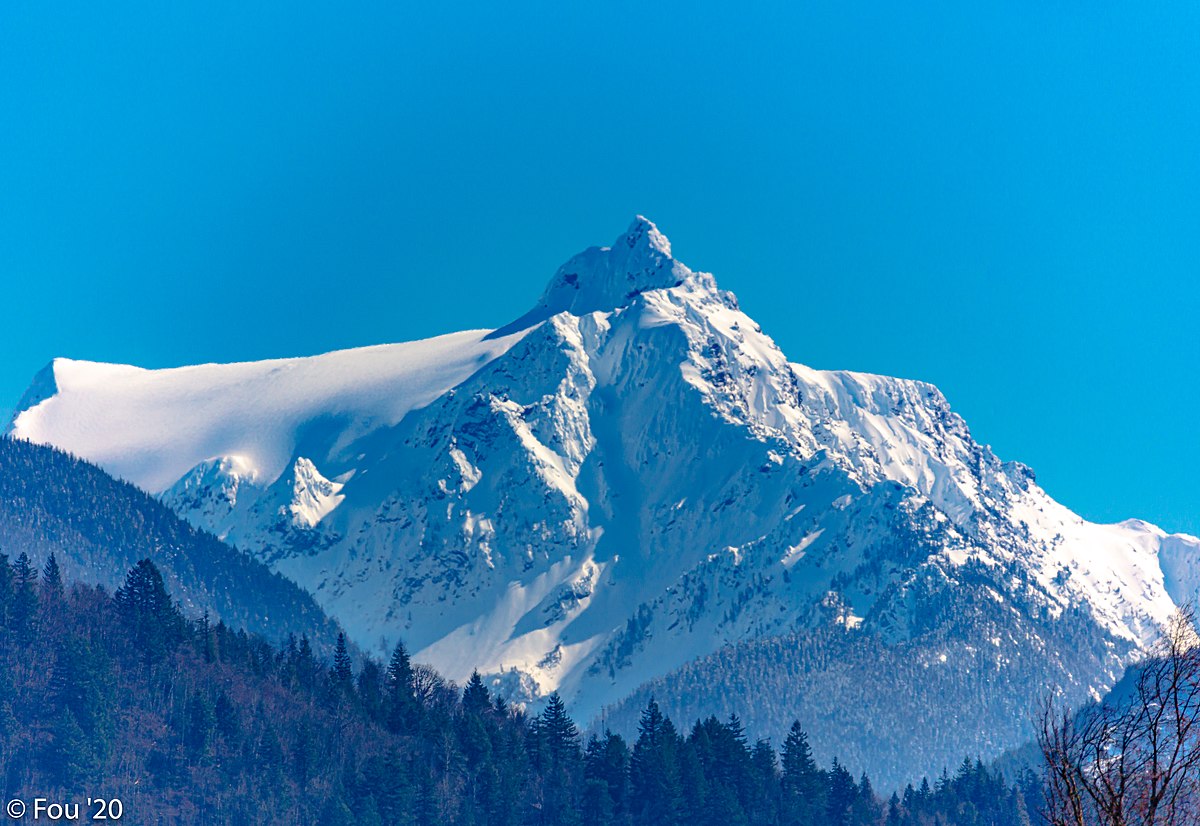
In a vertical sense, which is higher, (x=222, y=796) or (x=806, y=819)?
(x=222, y=796)

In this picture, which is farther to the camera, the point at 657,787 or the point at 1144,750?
the point at 657,787

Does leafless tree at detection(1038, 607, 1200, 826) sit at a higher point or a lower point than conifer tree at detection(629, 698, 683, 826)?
lower

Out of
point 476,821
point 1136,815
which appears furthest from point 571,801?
point 1136,815

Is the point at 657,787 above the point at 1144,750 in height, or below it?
above

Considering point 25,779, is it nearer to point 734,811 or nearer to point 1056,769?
point 734,811

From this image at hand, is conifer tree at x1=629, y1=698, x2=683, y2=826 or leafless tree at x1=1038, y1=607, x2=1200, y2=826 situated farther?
conifer tree at x1=629, y1=698, x2=683, y2=826

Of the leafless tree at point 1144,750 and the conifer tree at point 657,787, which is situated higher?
the conifer tree at point 657,787

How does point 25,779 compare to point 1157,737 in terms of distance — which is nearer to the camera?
point 1157,737

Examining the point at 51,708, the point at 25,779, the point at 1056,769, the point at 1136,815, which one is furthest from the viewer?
the point at 51,708

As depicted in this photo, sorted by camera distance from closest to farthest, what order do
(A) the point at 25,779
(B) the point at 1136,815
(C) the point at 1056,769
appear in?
(C) the point at 1056,769
(B) the point at 1136,815
(A) the point at 25,779

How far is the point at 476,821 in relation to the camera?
623ft

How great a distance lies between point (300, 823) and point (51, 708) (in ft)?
113

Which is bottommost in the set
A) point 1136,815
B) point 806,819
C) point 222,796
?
point 1136,815

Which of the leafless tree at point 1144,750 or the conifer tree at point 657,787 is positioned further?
the conifer tree at point 657,787
